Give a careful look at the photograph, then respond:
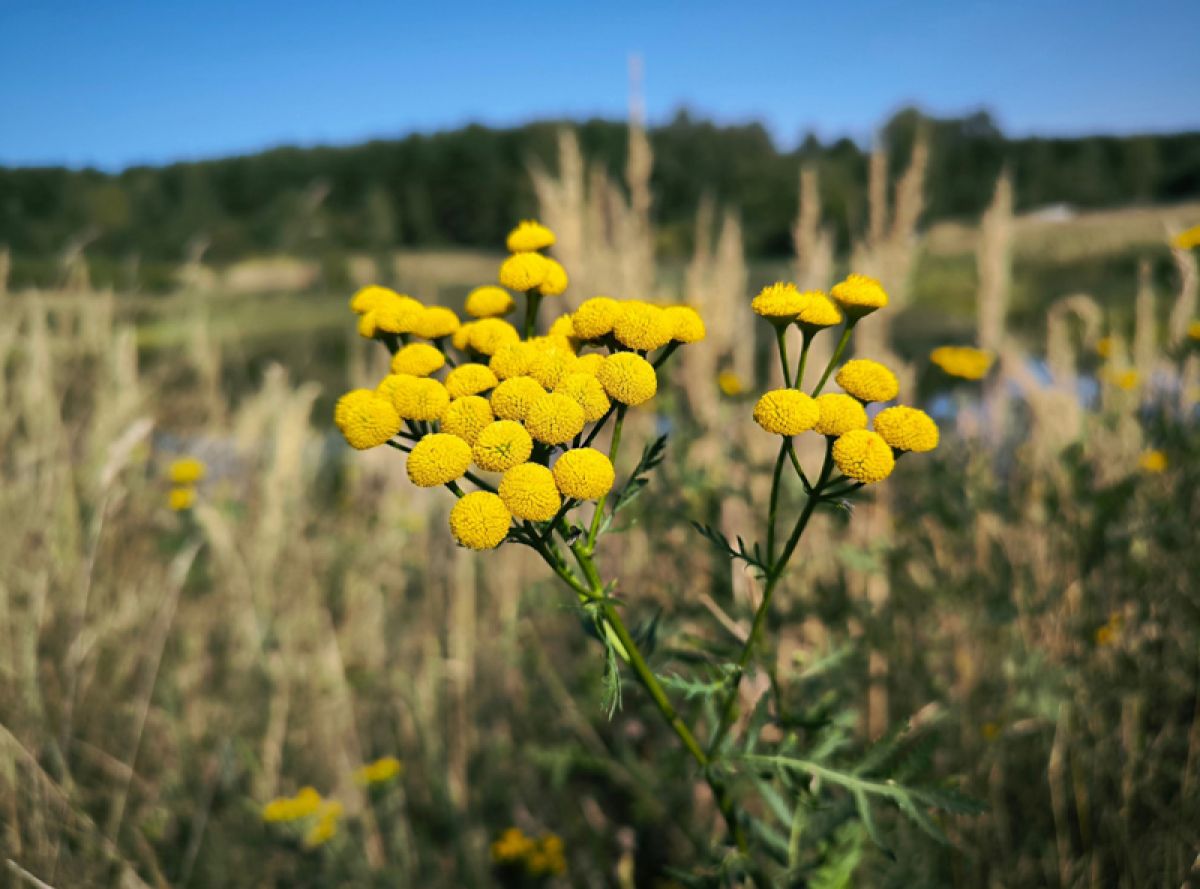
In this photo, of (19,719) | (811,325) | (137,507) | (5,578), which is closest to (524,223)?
(811,325)

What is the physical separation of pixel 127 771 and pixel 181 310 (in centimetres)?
283

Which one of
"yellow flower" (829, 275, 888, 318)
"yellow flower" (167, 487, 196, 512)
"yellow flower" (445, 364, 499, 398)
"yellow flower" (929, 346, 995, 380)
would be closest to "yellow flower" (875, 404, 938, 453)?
"yellow flower" (829, 275, 888, 318)

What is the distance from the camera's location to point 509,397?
40.7 inches

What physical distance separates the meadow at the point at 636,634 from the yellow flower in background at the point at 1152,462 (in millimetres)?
31

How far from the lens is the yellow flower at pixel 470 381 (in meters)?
1.12

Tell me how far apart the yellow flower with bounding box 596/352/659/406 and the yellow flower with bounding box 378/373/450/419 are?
9.4 inches

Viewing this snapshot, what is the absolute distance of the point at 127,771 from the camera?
2.16m

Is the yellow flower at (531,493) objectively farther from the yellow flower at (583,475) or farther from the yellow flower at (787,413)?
the yellow flower at (787,413)

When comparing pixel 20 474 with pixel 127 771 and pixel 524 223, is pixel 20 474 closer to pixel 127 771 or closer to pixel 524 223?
pixel 127 771

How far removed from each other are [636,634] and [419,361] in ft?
1.83

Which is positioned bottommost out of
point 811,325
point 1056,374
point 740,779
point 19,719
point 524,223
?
point 19,719

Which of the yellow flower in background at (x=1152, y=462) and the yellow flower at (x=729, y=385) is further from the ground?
the yellow flower at (x=729, y=385)

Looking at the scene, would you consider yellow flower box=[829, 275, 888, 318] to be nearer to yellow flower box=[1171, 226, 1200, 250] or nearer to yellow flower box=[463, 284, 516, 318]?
yellow flower box=[463, 284, 516, 318]

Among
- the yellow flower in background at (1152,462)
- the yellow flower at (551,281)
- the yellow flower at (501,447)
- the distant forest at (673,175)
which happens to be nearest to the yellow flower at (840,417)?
the yellow flower at (501,447)
